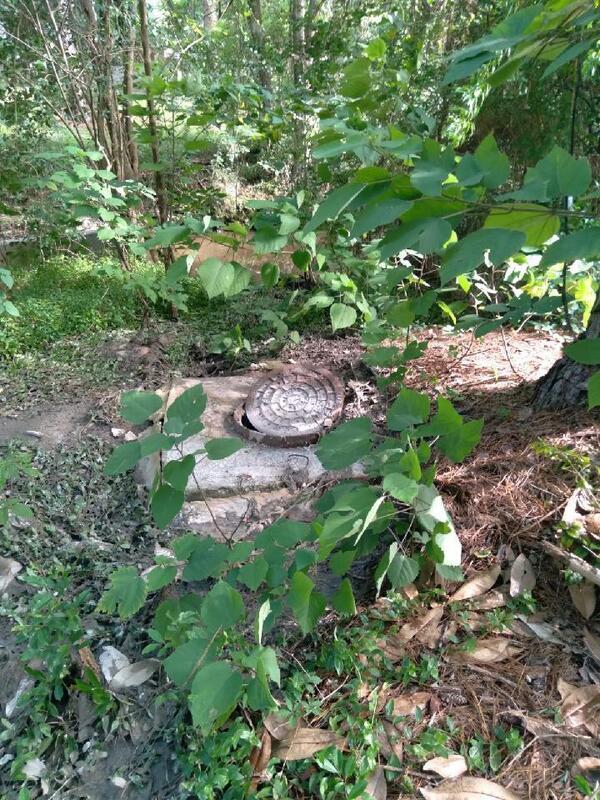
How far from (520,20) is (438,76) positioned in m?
3.91

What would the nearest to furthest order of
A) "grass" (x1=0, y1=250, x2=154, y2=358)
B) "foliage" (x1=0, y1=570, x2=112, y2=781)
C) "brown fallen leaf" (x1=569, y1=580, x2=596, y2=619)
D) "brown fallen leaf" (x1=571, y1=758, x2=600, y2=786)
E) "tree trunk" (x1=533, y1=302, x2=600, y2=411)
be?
Result: "brown fallen leaf" (x1=571, y1=758, x2=600, y2=786), "brown fallen leaf" (x1=569, y1=580, x2=596, y2=619), "foliage" (x1=0, y1=570, x2=112, y2=781), "tree trunk" (x1=533, y1=302, x2=600, y2=411), "grass" (x1=0, y1=250, x2=154, y2=358)

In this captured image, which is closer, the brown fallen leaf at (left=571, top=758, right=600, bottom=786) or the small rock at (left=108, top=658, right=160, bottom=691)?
the brown fallen leaf at (left=571, top=758, right=600, bottom=786)

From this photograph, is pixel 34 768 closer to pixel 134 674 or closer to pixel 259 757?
pixel 134 674

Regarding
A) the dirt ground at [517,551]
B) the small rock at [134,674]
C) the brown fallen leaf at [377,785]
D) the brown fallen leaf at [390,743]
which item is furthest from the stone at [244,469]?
the brown fallen leaf at [377,785]

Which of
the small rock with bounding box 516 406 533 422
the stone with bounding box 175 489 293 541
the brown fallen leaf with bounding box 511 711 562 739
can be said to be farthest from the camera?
the stone with bounding box 175 489 293 541

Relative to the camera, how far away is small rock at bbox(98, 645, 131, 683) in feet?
6.16

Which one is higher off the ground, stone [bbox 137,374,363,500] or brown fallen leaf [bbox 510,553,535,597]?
brown fallen leaf [bbox 510,553,535,597]

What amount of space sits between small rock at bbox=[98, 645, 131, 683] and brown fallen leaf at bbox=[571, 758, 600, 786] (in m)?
1.35

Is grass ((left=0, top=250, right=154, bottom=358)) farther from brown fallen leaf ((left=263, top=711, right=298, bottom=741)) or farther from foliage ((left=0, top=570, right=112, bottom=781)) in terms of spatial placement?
brown fallen leaf ((left=263, top=711, right=298, bottom=741))

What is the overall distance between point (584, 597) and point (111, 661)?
153 cm

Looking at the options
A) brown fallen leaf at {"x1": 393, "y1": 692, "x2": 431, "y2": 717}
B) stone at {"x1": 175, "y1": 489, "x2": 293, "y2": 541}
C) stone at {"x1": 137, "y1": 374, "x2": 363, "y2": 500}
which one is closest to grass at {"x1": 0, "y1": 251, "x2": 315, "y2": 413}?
stone at {"x1": 137, "y1": 374, "x2": 363, "y2": 500}

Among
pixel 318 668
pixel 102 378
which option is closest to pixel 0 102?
pixel 102 378

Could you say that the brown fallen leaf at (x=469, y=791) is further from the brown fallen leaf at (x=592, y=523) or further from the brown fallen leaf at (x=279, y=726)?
the brown fallen leaf at (x=592, y=523)

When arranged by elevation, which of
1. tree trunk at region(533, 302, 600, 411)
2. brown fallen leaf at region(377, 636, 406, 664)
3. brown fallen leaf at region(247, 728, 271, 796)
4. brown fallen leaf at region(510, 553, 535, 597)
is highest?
tree trunk at region(533, 302, 600, 411)
